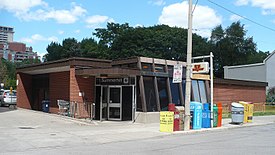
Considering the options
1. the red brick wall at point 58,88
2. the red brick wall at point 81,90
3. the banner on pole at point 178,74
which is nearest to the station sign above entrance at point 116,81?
the red brick wall at point 81,90

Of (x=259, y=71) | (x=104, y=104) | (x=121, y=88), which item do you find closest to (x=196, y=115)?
(x=121, y=88)

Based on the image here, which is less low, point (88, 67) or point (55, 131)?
point (88, 67)

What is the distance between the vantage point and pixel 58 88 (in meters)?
25.0

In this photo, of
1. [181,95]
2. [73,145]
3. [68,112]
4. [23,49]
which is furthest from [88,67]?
[23,49]

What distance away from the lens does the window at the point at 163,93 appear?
2164 cm

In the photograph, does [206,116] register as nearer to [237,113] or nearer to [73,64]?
[237,113]

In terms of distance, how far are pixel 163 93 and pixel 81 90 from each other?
17.7 feet

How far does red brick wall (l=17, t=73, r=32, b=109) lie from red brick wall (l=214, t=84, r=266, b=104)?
16828 millimetres

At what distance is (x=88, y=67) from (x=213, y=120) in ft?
28.9

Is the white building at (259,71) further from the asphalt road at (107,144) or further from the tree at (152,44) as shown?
the asphalt road at (107,144)

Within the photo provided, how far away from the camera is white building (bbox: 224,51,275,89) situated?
5420 centimetres

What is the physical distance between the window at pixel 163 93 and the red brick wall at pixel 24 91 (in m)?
14.2

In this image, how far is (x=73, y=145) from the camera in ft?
38.4

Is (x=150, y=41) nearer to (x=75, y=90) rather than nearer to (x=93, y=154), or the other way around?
(x=75, y=90)
